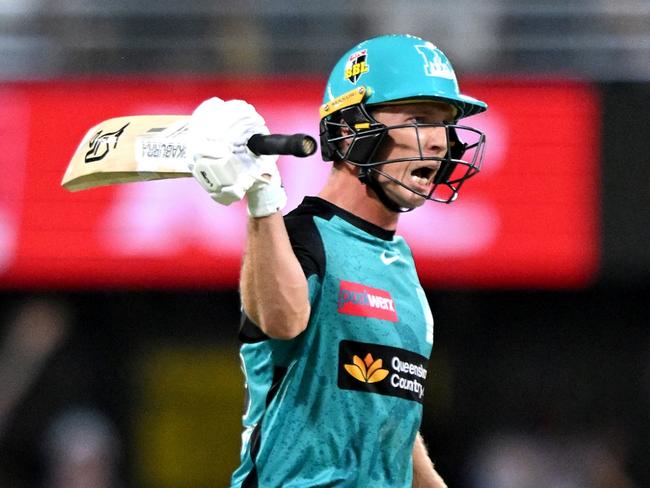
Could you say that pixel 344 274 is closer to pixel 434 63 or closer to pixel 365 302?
pixel 365 302

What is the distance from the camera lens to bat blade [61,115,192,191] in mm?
2959

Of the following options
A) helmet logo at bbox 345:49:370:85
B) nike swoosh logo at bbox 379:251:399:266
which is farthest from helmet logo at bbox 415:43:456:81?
nike swoosh logo at bbox 379:251:399:266

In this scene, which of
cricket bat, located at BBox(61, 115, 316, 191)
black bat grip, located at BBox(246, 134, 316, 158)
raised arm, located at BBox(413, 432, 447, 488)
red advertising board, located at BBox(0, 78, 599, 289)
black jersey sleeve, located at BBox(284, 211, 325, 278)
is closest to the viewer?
black bat grip, located at BBox(246, 134, 316, 158)

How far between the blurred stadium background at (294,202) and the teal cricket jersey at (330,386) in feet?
12.3

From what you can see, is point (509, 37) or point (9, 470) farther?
point (9, 470)

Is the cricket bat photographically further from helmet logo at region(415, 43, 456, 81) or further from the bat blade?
helmet logo at region(415, 43, 456, 81)

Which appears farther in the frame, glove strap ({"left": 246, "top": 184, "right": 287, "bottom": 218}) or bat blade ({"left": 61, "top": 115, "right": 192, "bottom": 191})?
bat blade ({"left": 61, "top": 115, "right": 192, "bottom": 191})

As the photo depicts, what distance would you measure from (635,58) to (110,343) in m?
3.88

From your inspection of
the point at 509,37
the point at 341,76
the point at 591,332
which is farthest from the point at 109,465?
the point at 341,76

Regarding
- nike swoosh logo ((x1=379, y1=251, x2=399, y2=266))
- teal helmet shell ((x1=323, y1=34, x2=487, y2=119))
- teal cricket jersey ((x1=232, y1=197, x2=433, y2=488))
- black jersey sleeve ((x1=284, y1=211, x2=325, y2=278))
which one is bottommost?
teal cricket jersey ((x1=232, y1=197, x2=433, y2=488))

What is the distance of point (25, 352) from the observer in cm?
848

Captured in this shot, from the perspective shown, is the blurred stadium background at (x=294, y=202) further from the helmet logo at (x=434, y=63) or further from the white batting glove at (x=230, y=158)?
the white batting glove at (x=230, y=158)

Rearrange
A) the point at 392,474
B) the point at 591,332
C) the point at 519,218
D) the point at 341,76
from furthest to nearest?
1. the point at 591,332
2. the point at 519,218
3. the point at 341,76
4. the point at 392,474

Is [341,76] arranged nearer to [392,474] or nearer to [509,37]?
[392,474]
